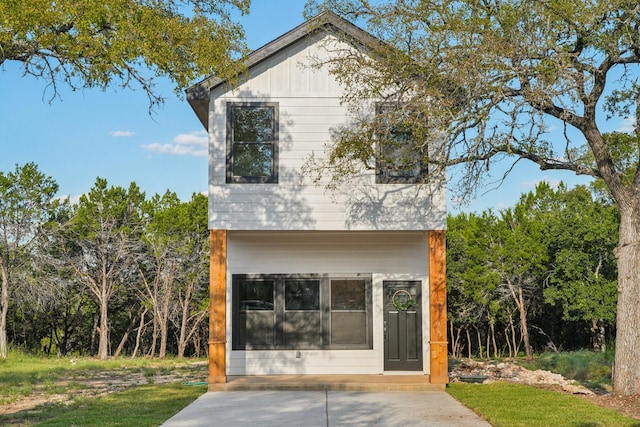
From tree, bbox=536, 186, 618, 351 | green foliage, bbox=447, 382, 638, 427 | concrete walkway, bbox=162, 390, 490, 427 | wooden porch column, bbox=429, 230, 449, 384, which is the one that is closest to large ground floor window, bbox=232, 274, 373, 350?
wooden porch column, bbox=429, 230, 449, 384

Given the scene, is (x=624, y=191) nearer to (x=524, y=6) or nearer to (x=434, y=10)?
(x=524, y=6)

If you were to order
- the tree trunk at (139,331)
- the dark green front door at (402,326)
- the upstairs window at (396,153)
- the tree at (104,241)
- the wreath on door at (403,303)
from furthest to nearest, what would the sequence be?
the tree trunk at (139,331), the tree at (104,241), the wreath on door at (403,303), the dark green front door at (402,326), the upstairs window at (396,153)

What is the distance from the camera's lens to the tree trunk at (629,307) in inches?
432

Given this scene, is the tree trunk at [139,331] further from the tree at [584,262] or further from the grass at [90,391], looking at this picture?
the tree at [584,262]

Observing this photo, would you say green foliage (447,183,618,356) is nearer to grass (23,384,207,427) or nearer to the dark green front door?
the dark green front door

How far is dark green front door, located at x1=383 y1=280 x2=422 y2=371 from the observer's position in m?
13.8

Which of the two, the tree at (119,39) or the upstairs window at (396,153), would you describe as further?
the upstairs window at (396,153)

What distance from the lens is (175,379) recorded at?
49.3 feet

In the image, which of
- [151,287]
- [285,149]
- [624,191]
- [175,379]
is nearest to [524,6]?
[624,191]

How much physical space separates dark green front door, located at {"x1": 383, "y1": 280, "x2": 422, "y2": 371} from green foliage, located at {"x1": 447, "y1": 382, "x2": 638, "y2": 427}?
1.43 metres

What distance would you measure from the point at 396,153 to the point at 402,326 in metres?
3.43

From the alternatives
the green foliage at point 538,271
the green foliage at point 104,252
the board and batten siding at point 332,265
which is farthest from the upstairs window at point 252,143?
the green foliage at point 538,271

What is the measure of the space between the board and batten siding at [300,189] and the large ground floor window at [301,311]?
1673mm

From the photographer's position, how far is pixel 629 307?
11125 millimetres
